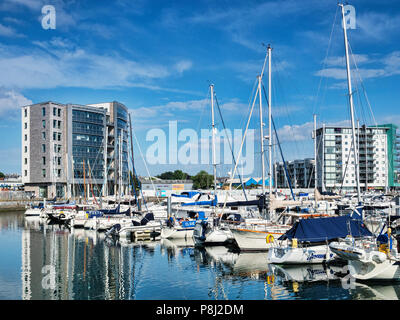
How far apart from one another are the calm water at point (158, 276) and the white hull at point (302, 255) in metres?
0.64

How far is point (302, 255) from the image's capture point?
26.6 m

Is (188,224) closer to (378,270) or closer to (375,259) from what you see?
(378,270)

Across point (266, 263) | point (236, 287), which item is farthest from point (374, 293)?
point (266, 263)

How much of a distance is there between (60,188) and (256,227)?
89.8 meters

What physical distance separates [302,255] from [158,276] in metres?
9.77

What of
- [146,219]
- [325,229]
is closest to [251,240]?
[325,229]

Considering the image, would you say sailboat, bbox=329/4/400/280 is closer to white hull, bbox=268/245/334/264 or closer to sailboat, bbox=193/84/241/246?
white hull, bbox=268/245/334/264

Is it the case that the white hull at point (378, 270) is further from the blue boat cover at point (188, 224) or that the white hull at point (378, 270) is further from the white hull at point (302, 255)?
the blue boat cover at point (188, 224)

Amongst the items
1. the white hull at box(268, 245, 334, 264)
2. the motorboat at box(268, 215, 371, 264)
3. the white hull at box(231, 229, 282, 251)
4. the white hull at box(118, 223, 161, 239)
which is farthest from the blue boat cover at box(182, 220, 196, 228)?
the white hull at box(268, 245, 334, 264)

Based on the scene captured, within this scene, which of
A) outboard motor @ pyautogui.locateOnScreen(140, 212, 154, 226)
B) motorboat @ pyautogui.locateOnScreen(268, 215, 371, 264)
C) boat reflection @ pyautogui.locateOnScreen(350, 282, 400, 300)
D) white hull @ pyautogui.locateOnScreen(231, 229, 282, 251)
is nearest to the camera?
boat reflection @ pyautogui.locateOnScreen(350, 282, 400, 300)

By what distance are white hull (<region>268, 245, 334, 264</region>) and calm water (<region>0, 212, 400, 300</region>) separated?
2.11 ft

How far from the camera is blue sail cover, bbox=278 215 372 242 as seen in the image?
27.2m
